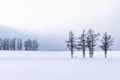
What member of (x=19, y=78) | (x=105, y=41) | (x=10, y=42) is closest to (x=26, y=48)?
(x=10, y=42)

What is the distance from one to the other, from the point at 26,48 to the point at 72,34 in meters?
46.2

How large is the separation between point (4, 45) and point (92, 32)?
61086mm

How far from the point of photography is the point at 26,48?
10175 centimetres

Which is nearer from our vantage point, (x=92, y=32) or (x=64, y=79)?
(x=64, y=79)

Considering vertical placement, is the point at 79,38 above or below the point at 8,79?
above

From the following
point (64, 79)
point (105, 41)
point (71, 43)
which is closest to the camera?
point (64, 79)

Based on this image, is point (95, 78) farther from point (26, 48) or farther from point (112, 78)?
point (26, 48)

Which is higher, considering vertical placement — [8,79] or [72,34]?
[72,34]

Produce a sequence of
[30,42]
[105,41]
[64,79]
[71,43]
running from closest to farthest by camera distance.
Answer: [64,79] < [105,41] < [71,43] < [30,42]

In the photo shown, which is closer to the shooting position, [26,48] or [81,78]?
[81,78]

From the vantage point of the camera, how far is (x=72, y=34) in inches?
2345

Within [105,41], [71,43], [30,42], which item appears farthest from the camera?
[30,42]

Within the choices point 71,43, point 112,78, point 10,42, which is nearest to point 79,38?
point 71,43

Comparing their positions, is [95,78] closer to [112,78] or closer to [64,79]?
[112,78]
